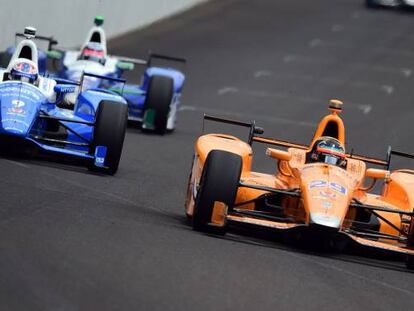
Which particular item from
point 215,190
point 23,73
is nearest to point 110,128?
point 23,73

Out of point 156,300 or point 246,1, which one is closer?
point 156,300

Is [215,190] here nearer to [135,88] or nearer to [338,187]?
[338,187]

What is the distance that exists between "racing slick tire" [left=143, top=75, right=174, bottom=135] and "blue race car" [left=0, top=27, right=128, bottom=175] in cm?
382

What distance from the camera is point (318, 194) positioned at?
442 inches

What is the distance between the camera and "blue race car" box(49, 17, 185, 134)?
1980 cm

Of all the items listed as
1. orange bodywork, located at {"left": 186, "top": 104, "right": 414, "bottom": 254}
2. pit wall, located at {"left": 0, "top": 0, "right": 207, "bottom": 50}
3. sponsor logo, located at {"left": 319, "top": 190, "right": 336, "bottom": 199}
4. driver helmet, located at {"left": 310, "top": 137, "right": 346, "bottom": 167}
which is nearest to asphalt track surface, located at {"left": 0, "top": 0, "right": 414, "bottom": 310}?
orange bodywork, located at {"left": 186, "top": 104, "right": 414, "bottom": 254}

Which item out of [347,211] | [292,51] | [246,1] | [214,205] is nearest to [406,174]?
[347,211]

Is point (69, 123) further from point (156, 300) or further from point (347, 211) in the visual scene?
point (156, 300)

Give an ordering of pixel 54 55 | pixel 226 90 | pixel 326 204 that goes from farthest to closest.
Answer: pixel 226 90 < pixel 54 55 < pixel 326 204

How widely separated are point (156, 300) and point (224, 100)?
18.6m

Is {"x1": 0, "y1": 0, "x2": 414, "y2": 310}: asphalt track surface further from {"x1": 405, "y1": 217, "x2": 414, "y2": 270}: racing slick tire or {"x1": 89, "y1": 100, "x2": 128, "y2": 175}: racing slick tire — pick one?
{"x1": 89, "y1": 100, "x2": 128, "y2": 175}: racing slick tire

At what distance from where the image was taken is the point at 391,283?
10.4 m

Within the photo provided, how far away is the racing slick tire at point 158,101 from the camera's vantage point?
778 inches

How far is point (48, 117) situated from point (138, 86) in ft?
21.4
